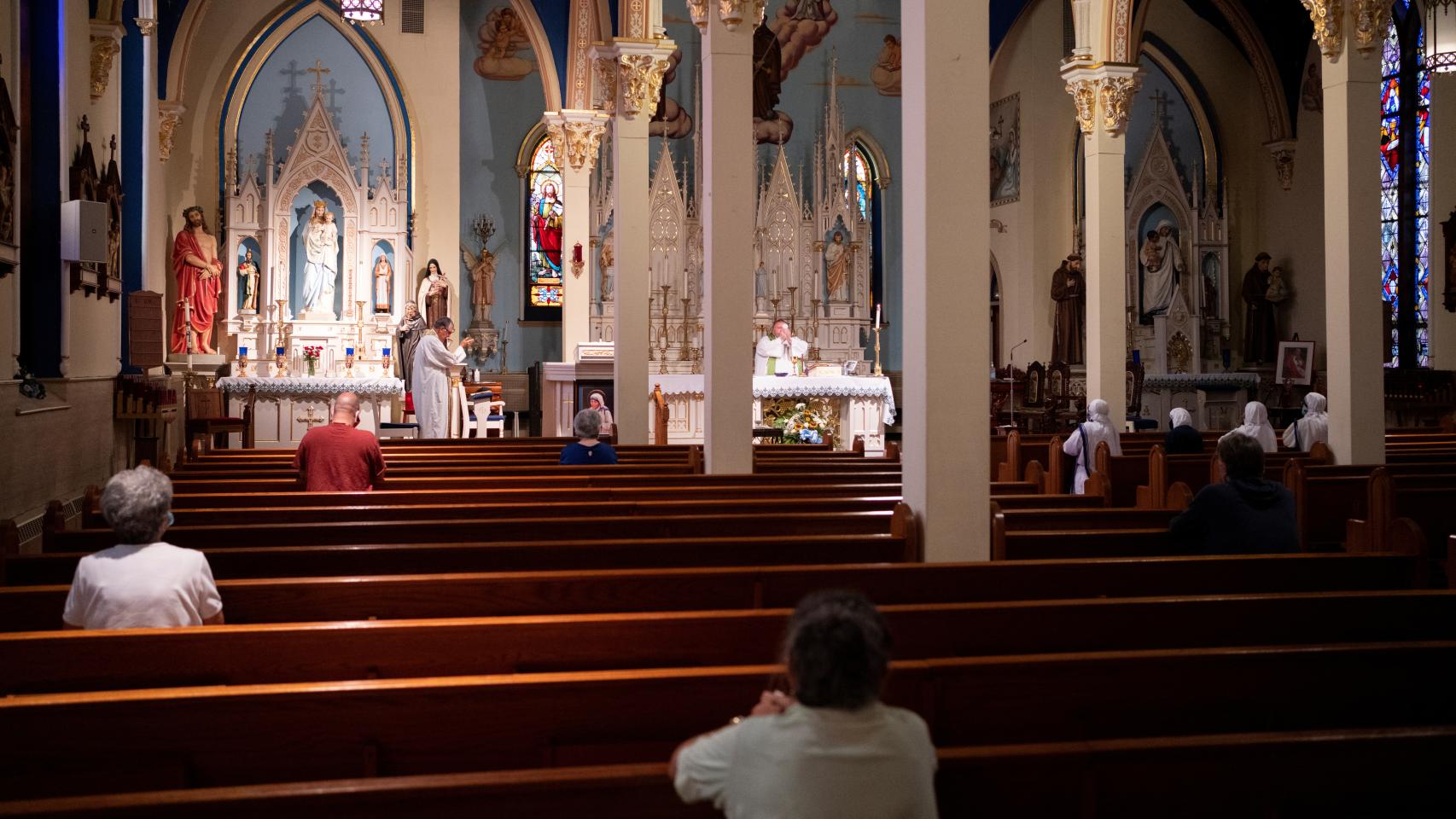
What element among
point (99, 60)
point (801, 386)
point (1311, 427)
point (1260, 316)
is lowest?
point (1311, 427)

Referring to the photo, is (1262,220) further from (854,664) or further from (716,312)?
(854,664)

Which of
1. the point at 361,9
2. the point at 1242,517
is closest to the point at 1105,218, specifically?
the point at 361,9

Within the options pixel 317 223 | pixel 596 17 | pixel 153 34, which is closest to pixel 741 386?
pixel 596 17

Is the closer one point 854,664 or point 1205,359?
point 854,664

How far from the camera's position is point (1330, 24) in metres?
9.88

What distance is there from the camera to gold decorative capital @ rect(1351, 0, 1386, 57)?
9.76 metres

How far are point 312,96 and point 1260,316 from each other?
53.3 ft

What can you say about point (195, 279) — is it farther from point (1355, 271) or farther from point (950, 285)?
point (950, 285)

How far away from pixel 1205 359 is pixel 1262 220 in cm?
272

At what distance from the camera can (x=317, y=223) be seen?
1875 cm

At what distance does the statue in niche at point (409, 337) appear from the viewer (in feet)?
58.7

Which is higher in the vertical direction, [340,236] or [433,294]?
[340,236]

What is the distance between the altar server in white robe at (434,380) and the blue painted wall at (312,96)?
6.06 m

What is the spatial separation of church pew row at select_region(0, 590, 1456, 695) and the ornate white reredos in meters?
16.2
